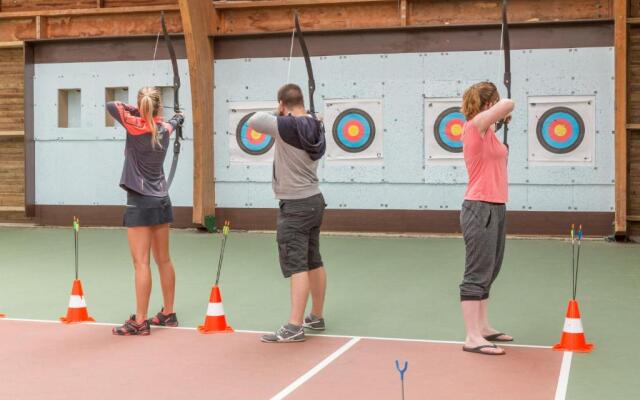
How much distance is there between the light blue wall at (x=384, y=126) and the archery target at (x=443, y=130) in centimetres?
8

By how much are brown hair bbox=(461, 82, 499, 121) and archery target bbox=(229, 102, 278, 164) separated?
5956mm

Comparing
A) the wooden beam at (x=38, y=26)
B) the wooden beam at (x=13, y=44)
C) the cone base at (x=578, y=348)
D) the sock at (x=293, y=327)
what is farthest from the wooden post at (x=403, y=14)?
the cone base at (x=578, y=348)

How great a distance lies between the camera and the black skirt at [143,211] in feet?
14.2

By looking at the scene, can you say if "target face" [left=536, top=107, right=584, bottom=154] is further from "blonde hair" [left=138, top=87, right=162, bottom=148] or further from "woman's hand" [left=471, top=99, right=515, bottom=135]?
"blonde hair" [left=138, top=87, right=162, bottom=148]

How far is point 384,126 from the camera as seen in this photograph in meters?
9.37

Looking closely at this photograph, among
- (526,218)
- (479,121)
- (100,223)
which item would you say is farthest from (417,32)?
(479,121)

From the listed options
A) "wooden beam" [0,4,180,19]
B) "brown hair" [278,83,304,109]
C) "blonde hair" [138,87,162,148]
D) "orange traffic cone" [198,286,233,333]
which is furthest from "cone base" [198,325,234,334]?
"wooden beam" [0,4,180,19]

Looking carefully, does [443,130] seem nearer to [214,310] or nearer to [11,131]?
[11,131]

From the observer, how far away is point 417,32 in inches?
364

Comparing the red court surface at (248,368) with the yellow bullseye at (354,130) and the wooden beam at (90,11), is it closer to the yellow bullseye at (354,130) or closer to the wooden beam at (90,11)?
the yellow bullseye at (354,130)

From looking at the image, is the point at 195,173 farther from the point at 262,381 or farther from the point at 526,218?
the point at 262,381

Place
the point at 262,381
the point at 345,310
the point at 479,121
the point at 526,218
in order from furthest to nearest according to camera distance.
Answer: the point at 526,218 → the point at 345,310 → the point at 479,121 → the point at 262,381

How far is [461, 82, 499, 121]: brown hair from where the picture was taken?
3.82 metres

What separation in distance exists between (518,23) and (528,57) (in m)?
0.37
